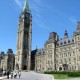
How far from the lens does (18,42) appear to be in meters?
154

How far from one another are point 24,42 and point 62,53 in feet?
122

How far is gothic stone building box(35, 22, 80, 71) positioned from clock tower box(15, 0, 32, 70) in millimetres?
10537

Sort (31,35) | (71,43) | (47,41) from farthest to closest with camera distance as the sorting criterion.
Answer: (31,35) < (47,41) < (71,43)

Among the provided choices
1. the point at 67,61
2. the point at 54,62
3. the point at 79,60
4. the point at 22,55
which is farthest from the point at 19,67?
the point at 79,60

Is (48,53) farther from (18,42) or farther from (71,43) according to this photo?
(18,42)

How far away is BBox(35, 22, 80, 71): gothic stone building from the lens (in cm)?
11094

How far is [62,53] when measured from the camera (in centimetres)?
12150

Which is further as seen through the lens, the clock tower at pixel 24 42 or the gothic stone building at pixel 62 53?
the clock tower at pixel 24 42

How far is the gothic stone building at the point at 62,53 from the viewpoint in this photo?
11094 centimetres

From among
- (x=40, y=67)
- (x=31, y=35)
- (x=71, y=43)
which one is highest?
(x=31, y=35)

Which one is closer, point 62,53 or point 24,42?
point 62,53

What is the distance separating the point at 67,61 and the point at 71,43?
9933mm

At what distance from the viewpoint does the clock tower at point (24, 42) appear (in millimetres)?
145750

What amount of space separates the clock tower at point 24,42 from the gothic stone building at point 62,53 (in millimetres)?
10537
